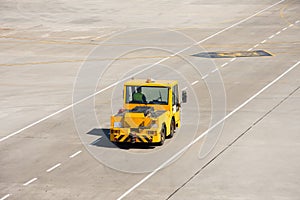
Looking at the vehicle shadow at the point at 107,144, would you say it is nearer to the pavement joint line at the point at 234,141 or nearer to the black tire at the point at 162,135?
the black tire at the point at 162,135

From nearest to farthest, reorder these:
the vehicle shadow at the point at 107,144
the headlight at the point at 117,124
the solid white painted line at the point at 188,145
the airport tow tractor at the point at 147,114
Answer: the solid white painted line at the point at 188,145
the airport tow tractor at the point at 147,114
the headlight at the point at 117,124
the vehicle shadow at the point at 107,144

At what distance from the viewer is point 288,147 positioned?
35938mm

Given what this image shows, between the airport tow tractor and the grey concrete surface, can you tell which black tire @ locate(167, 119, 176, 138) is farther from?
the grey concrete surface

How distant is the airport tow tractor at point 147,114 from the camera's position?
34812 millimetres

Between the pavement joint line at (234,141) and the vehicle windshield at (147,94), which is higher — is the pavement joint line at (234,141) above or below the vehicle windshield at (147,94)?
below

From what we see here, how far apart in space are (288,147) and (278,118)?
615cm

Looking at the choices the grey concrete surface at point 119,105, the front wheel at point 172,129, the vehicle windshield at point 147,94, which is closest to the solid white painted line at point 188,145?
the grey concrete surface at point 119,105

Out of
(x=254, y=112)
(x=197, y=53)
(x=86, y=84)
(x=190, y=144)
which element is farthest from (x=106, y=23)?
(x=190, y=144)

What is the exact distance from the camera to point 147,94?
1471 inches

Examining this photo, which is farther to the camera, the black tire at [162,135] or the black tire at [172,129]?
the black tire at [172,129]

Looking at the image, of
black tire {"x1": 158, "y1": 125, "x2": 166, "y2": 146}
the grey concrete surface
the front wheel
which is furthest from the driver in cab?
the grey concrete surface

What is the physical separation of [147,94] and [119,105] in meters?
8.26

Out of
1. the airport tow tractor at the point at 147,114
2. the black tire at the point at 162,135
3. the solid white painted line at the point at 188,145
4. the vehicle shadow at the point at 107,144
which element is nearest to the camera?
A: the solid white painted line at the point at 188,145

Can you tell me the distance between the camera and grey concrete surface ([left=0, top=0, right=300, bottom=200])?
100ft
